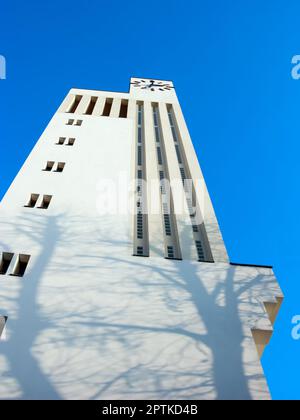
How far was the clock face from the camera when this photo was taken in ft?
109

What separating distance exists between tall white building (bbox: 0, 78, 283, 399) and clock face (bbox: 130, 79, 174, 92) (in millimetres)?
17712

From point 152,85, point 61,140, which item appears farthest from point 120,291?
point 152,85

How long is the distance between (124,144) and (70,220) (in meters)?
8.14

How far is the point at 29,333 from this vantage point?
29.1ft

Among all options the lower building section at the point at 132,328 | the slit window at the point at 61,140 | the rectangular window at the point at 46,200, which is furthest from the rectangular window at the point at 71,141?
→ the lower building section at the point at 132,328

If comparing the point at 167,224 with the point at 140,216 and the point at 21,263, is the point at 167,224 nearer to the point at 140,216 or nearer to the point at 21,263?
the point at 140,216

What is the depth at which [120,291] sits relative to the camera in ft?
33.9

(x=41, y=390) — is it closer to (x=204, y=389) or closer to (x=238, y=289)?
(x=204, y=389)

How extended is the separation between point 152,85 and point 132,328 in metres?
29.0

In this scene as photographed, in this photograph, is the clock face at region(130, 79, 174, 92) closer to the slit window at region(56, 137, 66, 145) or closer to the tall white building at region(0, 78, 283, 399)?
the slit window at region(56, 137, 66, 145)

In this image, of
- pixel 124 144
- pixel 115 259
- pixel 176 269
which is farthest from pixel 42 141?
pixel 176 269

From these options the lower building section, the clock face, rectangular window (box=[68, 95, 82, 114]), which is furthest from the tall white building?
the clock face

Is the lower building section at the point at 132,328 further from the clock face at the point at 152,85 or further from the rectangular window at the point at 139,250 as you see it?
the clock face at the point at 152,85
